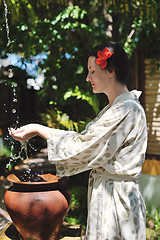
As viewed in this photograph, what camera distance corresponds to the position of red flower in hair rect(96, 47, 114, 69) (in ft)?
6.73

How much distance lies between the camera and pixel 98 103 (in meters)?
5.16

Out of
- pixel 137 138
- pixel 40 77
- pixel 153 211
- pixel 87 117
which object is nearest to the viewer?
pixel 137 138

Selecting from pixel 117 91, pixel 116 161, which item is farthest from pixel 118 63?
pixel 116 161

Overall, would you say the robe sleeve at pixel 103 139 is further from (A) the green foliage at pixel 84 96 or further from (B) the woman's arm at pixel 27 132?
(A) the green foliage at pixel 84 96

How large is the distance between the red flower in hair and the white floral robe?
263 mm

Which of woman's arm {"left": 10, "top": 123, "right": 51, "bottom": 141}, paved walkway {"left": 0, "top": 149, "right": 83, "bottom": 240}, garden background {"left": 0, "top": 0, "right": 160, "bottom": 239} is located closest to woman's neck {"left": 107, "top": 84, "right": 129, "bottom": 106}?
woman's arm {"left": 10, "top": 123, "right": 51, "bottom": 141}

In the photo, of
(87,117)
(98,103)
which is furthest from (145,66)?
(87,117)

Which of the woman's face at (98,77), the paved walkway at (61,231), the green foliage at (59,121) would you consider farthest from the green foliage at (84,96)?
the woman's face at (98,77)

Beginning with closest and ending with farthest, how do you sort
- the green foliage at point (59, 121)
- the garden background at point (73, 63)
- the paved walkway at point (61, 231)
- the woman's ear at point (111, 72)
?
the woman's ear at point (111, 72)
the paved walkway at point (61, 231)
the garden background at point (73, 63)
the green foliage at point (59, 121)

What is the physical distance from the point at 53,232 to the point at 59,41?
3500mm

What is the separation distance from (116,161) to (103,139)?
6.9 inches

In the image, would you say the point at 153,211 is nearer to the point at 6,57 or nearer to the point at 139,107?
the point at 139,107

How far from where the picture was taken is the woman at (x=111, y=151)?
199 centimetres

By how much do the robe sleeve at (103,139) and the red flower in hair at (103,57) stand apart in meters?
0.30
